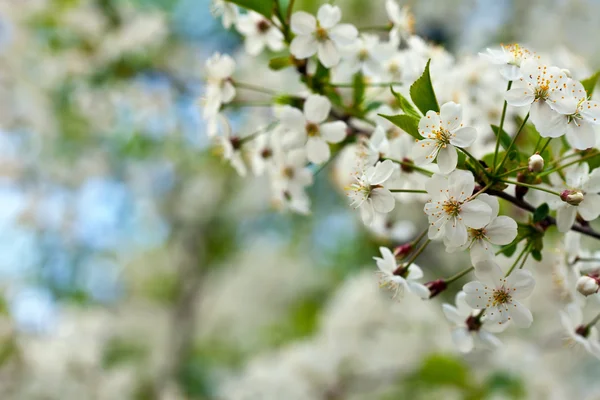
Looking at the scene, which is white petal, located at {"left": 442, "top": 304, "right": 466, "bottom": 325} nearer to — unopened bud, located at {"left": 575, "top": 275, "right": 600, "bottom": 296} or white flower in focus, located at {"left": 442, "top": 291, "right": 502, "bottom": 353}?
white flower in focus, located at {"left": 442, "top": 291, "right": 502, "bottom": 353}

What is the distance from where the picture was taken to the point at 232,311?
135 inches

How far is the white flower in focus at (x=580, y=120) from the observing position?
605 millimetres

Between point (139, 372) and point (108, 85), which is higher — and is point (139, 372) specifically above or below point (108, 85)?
below

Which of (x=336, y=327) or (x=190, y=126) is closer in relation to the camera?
(x=336, y=327)

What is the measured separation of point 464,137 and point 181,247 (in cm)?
272

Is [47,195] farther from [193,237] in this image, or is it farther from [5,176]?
[193,237]

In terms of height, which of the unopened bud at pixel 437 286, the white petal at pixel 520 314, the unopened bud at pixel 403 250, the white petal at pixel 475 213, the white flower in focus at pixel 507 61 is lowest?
the unopened bud at pixel 437 286

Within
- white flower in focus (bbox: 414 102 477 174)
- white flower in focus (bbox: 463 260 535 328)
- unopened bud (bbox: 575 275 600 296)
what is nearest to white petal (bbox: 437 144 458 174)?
white flower in focus (bbox: 414 102 477 174)

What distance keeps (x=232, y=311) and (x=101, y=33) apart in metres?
1.95

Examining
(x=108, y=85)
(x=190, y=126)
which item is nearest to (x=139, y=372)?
(x=190, y=126)

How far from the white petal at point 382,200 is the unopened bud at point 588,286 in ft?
0.73

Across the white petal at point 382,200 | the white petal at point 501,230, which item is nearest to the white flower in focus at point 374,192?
the white petal at point 382,200

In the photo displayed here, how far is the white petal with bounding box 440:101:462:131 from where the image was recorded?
23.4 inches

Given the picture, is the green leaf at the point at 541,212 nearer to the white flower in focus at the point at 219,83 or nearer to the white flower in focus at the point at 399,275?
the white flower in focus at the point at 399,275
